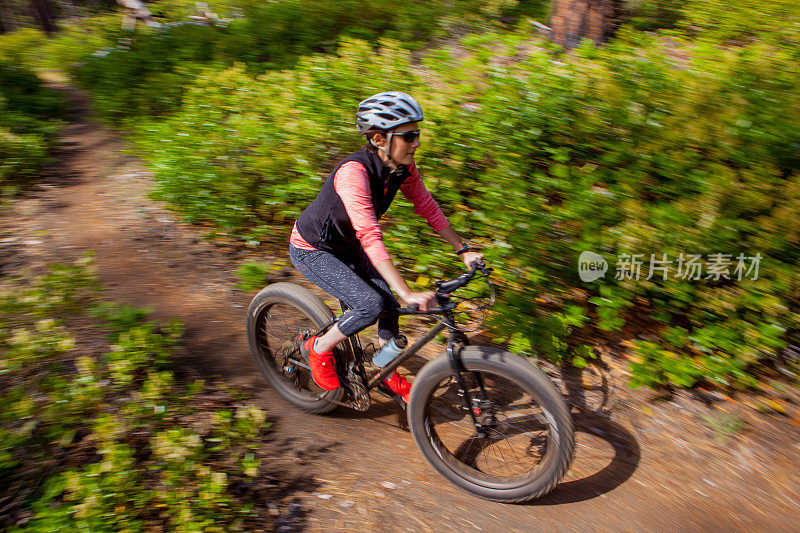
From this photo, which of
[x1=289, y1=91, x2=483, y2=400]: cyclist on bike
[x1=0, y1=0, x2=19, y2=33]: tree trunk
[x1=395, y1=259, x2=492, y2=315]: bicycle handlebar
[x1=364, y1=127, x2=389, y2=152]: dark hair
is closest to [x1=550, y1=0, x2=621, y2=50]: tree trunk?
[x1=289, y1=91, x2=483, y2=400]: cyclist on bike

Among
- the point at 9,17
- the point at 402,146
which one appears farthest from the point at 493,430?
the point at 9,17

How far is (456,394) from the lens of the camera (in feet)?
11.8

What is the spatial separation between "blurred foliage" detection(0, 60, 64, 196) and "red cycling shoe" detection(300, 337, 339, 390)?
596 cm

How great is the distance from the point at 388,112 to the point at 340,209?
673 mm

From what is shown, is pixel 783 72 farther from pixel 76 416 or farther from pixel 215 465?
pixel 76 416

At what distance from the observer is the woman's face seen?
3.15 meters

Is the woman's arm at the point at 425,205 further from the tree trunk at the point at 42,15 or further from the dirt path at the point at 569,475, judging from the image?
the tree trunk at the point at 42,15

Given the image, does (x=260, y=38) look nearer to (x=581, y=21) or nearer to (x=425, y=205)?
(x=581, y=21)

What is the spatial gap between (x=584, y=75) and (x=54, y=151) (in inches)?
→ 322

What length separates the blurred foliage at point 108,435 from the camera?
10.2 feet

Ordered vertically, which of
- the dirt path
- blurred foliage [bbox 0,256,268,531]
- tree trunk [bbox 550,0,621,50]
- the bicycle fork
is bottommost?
the dirt path

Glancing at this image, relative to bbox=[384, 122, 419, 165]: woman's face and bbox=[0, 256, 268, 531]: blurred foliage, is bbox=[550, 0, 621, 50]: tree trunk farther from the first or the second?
bbox=[0, 256, 268, 531]: blurred foliage

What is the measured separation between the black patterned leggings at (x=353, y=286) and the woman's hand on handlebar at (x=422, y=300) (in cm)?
44

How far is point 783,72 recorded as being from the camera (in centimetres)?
428
